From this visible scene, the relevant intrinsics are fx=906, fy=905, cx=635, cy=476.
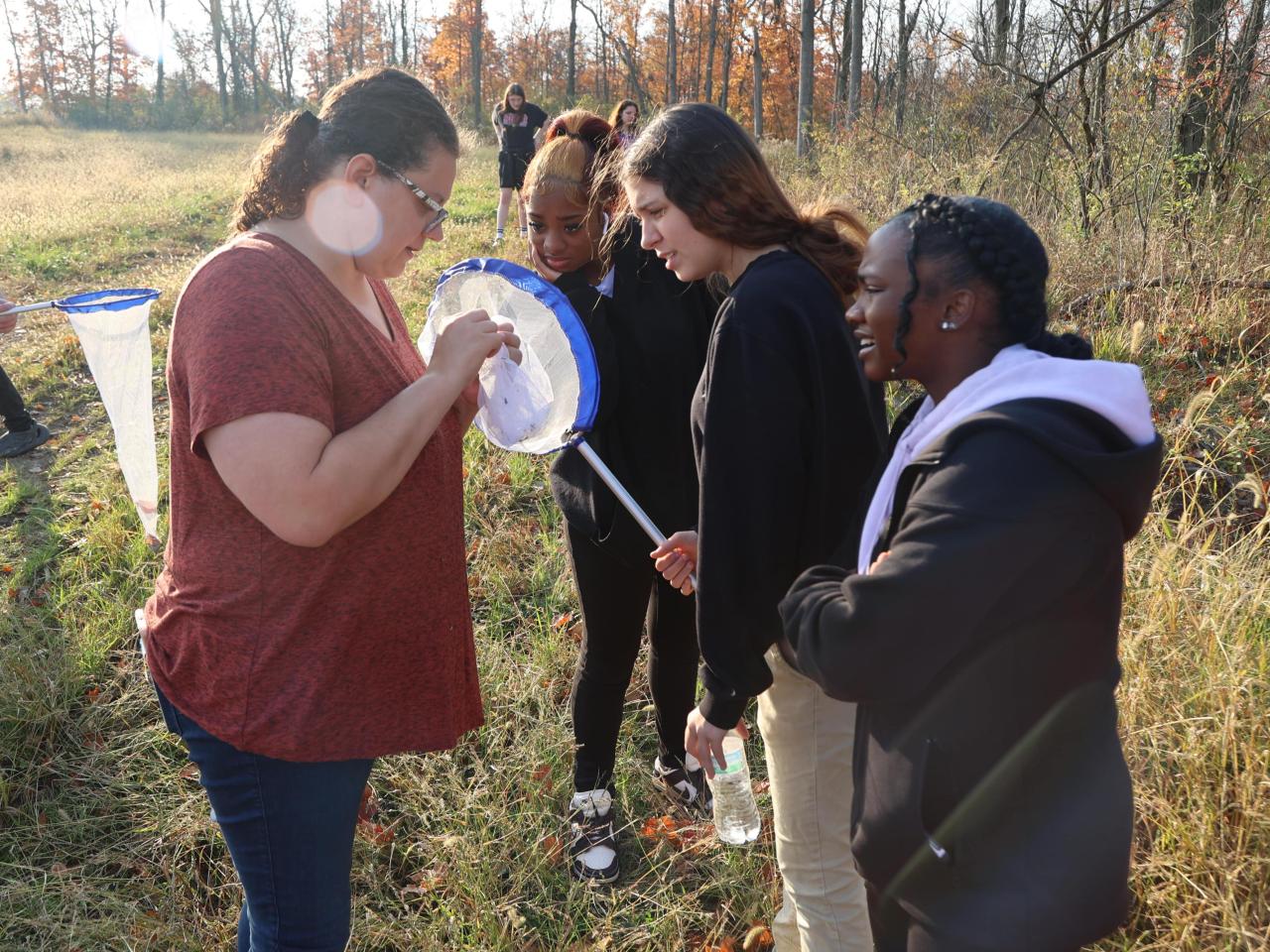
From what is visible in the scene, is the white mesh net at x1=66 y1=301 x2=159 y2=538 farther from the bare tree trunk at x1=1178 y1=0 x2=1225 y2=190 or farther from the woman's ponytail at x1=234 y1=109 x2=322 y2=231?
the bare tree trunk at x1=1178 y1=0 x2=1225 y2=190

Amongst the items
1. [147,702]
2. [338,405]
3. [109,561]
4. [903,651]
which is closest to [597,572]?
[338,405]

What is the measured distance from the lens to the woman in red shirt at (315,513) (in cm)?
141

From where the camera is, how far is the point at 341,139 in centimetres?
161

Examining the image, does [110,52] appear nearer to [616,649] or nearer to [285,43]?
[285,43]

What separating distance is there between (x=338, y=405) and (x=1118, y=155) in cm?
626

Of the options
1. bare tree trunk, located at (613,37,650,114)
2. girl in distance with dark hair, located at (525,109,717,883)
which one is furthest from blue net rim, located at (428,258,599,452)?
bare tree trunk, located at (613,37,650,114)

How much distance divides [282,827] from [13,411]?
5.98 m

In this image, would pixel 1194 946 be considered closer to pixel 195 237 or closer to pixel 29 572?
pixel 29 572

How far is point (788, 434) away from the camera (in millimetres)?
1703

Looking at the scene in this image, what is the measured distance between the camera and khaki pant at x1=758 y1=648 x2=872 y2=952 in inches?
74.5

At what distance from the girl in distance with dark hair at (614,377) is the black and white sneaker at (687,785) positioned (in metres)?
0.37

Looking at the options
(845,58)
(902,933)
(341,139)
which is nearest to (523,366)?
(341,139)

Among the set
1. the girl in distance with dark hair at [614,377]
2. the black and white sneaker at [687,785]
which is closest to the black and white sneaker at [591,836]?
the girl in distance with dark hair at [614,377]

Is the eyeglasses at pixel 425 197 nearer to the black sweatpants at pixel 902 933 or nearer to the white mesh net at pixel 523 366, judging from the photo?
the white mesh net at pixel 523 366
